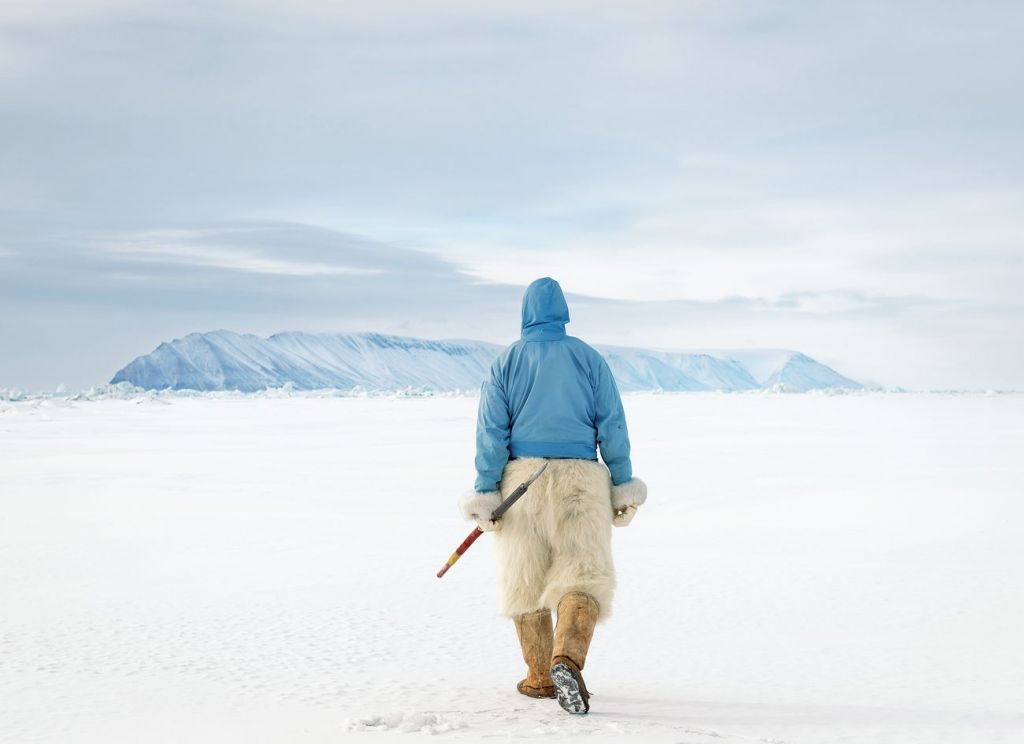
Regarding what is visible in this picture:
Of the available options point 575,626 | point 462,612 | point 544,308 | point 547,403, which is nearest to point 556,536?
point 575,626

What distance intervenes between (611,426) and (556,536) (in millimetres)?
503

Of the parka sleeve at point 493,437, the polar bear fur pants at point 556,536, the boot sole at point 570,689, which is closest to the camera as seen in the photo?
the boot sole at point 570,689

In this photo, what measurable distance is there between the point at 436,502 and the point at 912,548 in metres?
4.79

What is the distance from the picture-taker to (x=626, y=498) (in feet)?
13.7

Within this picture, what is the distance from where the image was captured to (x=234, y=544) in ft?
26.3

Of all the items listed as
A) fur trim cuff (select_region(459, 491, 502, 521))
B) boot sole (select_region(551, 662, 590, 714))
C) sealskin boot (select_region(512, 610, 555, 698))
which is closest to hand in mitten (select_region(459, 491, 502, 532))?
fur trim cuff (select_region(459, 491, 502, 521))

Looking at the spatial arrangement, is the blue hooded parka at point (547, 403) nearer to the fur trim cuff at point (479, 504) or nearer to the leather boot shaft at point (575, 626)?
the fur trim cuff at point (479, 504)

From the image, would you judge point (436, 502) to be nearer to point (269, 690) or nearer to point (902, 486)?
point (902, 486)

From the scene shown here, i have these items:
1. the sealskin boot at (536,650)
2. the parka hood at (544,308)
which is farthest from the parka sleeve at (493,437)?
the sealskin boot at (536,650)

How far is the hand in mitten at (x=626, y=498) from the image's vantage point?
419 cm

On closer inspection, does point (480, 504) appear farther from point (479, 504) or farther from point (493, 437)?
point (493, 437)

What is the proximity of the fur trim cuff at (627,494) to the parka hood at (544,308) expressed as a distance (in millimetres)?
688

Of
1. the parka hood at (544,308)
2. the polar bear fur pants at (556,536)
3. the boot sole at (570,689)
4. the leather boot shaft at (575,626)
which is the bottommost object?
the boot sole at (570,689)

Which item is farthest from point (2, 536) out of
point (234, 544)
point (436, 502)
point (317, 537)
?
point (436, 502)
